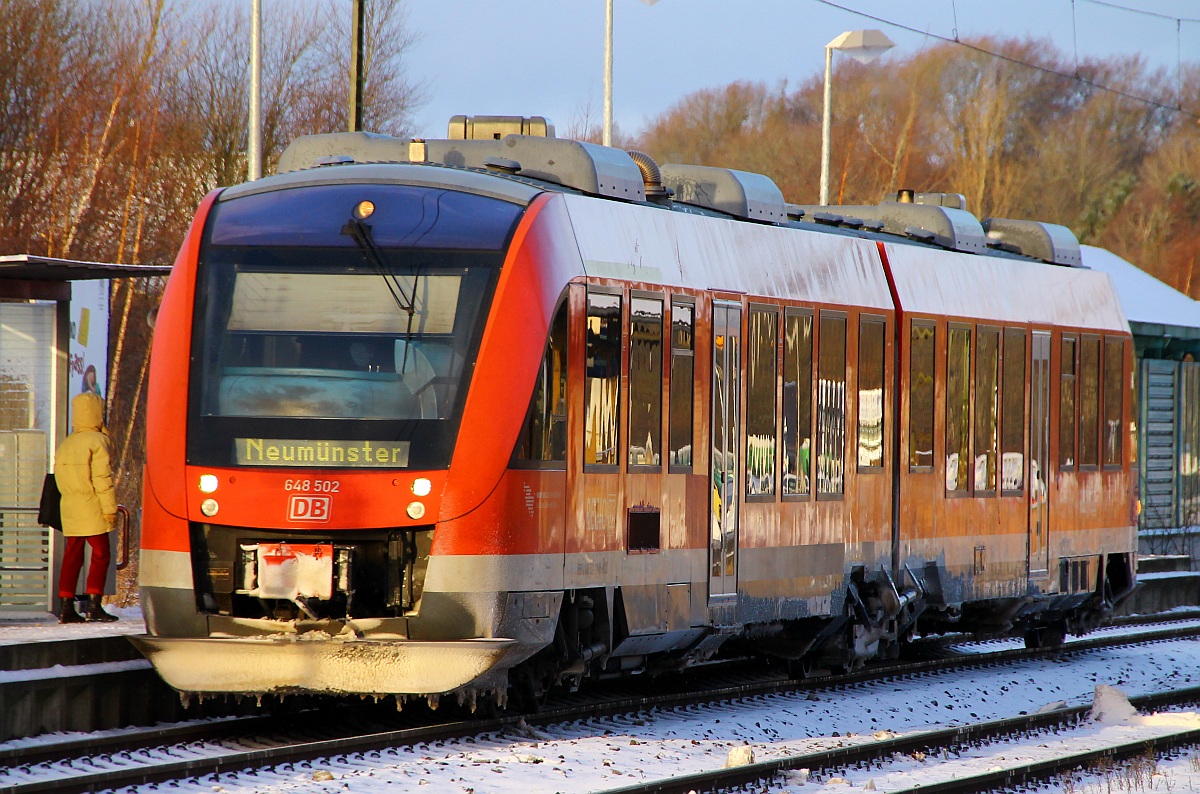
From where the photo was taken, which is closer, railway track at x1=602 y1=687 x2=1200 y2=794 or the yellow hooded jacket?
railway track at x1=602 y1=687 x2=1200 y2=794

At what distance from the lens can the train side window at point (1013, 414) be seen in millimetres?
15875

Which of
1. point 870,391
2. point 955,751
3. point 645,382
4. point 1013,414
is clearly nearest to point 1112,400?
point 1013,414

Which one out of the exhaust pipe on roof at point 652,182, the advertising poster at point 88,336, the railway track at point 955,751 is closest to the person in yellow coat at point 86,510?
the advertising poster at point 88,336

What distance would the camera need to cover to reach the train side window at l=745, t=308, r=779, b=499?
12352 mm

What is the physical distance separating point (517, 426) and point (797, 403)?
11.9 feet

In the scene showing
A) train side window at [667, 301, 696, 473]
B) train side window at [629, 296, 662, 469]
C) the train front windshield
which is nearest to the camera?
the train front windshield

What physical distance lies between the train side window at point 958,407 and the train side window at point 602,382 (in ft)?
16.3

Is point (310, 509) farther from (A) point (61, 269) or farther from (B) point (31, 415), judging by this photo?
(B) point (31, 415)

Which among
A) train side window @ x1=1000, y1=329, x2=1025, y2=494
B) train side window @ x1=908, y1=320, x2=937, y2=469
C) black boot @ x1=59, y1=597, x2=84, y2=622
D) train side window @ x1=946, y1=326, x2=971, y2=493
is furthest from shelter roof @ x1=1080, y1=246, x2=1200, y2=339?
black boot @ x1=59, y1=597, x2=84, y2=622

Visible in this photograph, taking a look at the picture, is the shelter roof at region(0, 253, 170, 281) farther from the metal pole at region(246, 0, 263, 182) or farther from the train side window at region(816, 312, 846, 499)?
the metal pole at region(246, 0, 263, 182)

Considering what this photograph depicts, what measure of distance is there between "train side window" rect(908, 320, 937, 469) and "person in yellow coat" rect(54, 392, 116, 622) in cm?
603

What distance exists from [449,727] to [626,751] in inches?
39.0

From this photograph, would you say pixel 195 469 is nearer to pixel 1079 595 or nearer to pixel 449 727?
pixel 449 727

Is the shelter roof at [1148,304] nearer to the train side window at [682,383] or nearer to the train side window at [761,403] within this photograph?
the train side window at [761,403]
